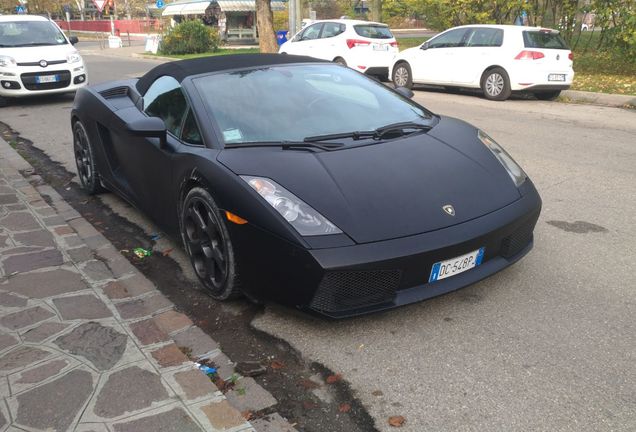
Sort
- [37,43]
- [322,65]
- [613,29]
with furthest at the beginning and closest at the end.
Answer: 1. [613,29]
2. [37,43]
3. [322,65]

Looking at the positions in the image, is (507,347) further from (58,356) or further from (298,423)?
(58,356)

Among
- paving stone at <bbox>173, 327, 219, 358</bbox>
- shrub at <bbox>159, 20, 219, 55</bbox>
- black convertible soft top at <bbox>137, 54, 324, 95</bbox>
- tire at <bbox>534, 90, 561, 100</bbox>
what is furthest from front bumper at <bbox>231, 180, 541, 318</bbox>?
shrub at <bbox>159, 20, 219, 55</bbox>

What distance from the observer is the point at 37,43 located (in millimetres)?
11938

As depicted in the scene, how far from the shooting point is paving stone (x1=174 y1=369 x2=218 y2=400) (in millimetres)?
2512

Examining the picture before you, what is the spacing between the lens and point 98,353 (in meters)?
2.85

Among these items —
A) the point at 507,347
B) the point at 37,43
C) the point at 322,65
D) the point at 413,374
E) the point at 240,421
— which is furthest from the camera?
the point at 37,43

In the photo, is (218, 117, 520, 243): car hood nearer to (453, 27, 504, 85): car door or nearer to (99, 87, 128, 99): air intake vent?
(99, 87, 128, 99): air intake vent

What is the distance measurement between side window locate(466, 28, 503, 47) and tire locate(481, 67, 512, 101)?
56cm

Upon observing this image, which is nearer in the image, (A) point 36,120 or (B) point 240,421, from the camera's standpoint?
(B) point 240,421

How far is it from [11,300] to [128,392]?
4.48 feet

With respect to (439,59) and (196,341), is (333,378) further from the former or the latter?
(439,59)

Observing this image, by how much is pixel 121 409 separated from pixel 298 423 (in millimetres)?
748

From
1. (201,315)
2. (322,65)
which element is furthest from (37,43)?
(201,315)

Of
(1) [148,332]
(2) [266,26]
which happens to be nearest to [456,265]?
(1) [148,332]
